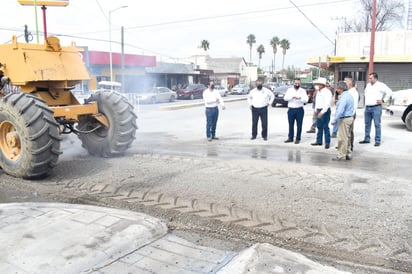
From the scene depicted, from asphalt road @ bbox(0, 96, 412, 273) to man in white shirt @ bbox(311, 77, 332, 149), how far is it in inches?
16.2

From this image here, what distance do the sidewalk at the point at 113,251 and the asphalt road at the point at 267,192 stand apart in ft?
1.19

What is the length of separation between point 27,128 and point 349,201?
498cm

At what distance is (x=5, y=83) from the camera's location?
7785 millimetres

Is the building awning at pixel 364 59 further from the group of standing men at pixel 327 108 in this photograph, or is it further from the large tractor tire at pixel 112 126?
the large tractor tire at pixel 112 126

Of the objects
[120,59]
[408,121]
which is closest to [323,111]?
[408,121]

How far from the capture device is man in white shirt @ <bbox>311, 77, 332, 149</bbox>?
31.6 feet

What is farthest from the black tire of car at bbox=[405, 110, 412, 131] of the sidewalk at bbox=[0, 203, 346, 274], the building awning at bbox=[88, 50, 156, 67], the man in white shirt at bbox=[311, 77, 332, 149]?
the building awning at bbox=[88, 50, 156, 67]

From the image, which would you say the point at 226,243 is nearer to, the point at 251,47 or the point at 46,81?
the point at 46,81

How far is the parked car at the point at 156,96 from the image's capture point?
30944 mm

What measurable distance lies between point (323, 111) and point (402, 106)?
14.4 ft

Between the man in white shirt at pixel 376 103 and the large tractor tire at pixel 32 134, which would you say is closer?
the large tractor tire at pixel 32 134

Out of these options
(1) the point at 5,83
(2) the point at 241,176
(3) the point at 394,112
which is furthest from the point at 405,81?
(1) the point at 5,83

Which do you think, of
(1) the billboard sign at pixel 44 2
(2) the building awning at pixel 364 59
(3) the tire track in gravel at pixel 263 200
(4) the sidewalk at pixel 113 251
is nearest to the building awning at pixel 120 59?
(2) the building awning at pixel 364 59

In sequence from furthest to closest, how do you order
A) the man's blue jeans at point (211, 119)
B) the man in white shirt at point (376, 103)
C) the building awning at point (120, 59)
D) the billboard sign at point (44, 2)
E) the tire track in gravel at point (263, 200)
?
the building awning at point (120, 59) → the man's blue jeans at point (211, 119) → the man in white shirt at point (376, 103) → the billboard sign at point (44, 2) → the tire track in gravel at point (263, 200)
